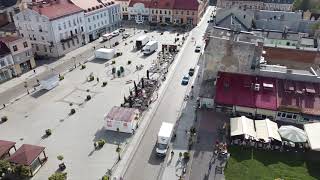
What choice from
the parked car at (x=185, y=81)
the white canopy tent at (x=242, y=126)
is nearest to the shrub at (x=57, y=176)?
the white canopy tent at (x=242, y=126)

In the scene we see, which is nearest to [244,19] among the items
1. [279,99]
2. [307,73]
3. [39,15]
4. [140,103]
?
[307,73]

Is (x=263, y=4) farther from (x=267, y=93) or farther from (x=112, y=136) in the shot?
(x=112, y=136)

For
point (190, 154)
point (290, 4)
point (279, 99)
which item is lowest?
point (190, 154)

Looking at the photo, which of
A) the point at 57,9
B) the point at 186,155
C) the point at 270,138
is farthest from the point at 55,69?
the point at 270,138

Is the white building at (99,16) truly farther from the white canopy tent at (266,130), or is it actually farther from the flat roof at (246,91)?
the white canopy tent at (266,130)

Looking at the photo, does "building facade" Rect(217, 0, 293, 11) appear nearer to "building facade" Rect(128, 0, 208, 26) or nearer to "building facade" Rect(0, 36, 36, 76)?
"building facade" Rect(128, 0, 208, 26)

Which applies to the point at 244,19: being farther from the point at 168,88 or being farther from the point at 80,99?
the point at 80,99
